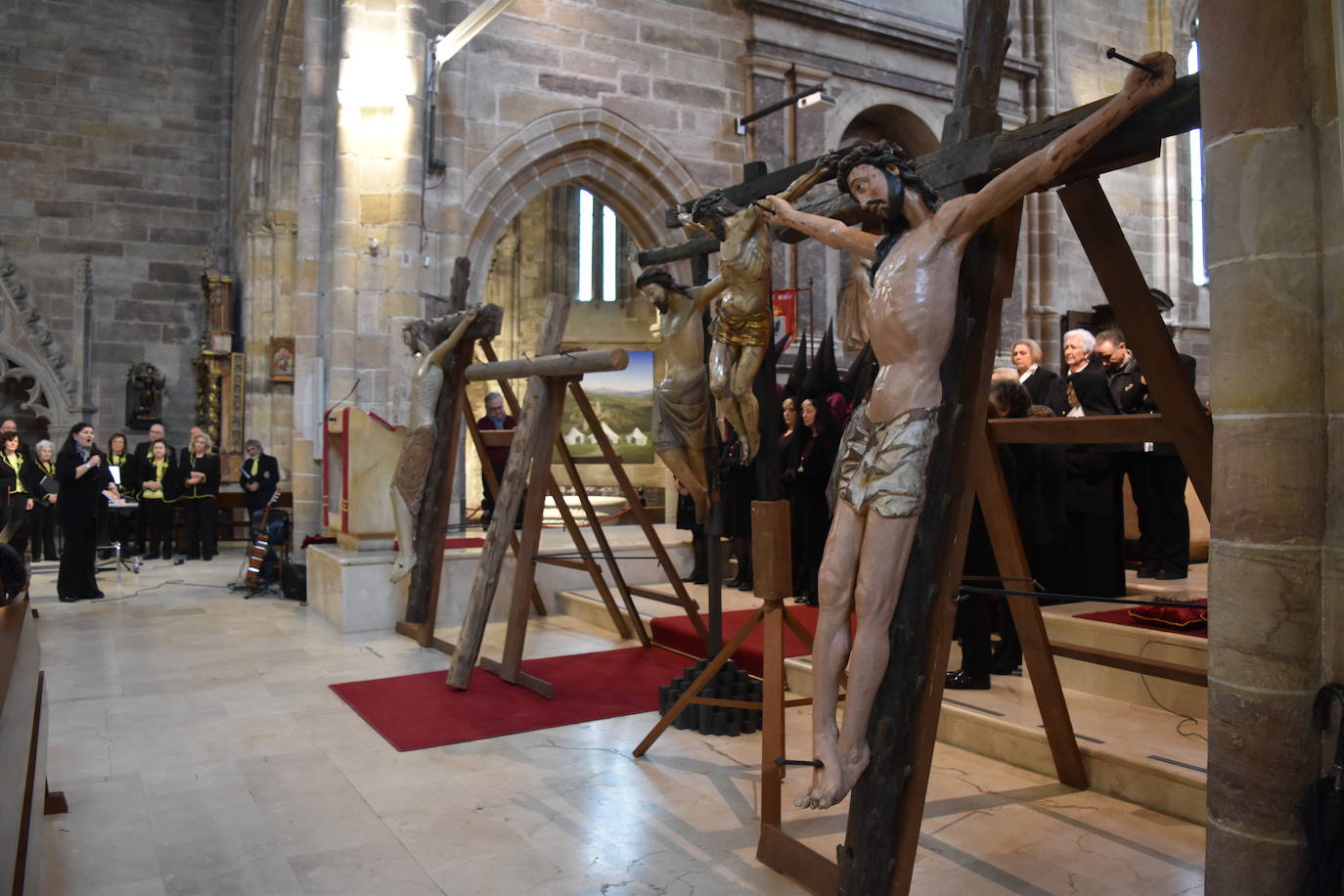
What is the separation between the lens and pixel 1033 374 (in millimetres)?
6465

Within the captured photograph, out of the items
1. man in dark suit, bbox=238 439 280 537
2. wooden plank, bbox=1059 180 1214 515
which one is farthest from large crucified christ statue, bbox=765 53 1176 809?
man in dark suit, bbox=238 439 280 537

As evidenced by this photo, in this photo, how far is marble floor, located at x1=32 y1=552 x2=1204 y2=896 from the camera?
2.94 metres

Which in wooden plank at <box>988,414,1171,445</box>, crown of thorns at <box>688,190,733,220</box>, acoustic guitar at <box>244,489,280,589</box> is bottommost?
acoustic guitar at <box>244,489,280,589</box>

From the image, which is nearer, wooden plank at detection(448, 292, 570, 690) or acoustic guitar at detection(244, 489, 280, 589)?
wooden plank at detection(448, 292, 570, 690)

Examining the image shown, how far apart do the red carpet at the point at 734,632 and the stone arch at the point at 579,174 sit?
3.92 meters

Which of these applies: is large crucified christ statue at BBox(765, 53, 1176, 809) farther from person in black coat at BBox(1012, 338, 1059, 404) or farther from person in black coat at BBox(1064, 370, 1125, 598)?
person in black coat at BBox(1012, 338, 1059, 404)

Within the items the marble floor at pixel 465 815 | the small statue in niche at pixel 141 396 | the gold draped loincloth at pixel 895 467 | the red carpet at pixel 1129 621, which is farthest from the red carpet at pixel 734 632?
the small statue in niche at pixel 141 396

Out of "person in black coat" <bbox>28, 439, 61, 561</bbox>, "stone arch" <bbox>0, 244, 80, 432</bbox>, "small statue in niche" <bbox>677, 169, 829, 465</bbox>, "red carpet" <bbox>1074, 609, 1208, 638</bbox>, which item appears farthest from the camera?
"stone arch" <bbox>0, 244, 80, 432</bbox>

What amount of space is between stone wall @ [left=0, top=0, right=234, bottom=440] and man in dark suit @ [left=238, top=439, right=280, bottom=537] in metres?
3.84

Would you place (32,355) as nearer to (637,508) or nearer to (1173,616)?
(637,508)

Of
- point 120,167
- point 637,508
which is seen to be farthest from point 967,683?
point 120,167

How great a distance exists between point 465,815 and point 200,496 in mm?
8408

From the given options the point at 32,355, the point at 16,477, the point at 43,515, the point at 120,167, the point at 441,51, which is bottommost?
the point at 43,515

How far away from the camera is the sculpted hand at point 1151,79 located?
217 cm
